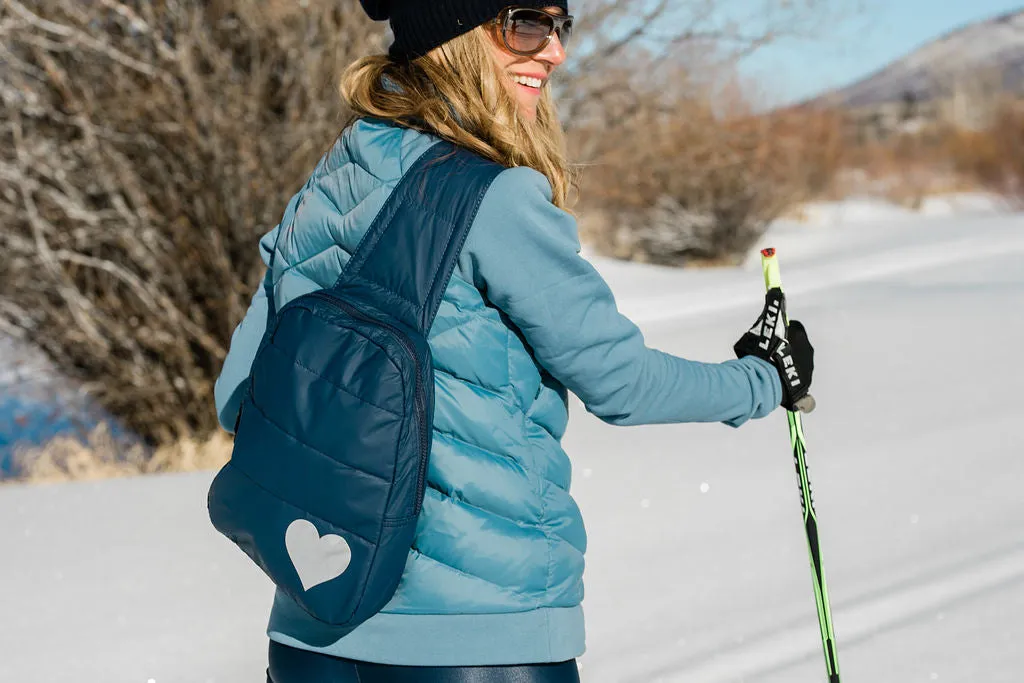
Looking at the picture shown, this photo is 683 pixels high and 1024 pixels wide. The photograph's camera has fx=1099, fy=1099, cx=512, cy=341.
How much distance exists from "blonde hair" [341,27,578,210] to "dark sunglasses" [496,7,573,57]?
0.03 m

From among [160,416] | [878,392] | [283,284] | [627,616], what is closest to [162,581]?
[627,616]

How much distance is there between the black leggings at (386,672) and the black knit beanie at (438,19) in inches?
30.6

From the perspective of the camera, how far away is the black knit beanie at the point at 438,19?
1.39 metres

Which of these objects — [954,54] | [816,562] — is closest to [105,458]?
[816,562]

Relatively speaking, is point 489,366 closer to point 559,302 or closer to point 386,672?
point 559,302

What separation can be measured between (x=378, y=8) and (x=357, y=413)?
2.08 ft

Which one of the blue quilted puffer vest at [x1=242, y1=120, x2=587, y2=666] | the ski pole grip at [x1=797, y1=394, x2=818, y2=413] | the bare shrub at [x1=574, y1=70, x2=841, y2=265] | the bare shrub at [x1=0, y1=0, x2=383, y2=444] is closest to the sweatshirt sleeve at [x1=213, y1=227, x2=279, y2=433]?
the blue quilted puffer vest at [x1=242, y1=120, x2=587, y2=666]

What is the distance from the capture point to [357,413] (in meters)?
1.24

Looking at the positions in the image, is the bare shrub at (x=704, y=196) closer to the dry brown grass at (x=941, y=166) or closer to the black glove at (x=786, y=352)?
the dry brown grass at (x=941, y=166)

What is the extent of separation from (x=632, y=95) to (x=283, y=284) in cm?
671

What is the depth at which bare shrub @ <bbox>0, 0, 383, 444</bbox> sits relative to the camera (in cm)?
581

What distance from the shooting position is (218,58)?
5.84 m

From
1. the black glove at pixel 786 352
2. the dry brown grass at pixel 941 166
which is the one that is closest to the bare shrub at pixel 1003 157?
the dry brown grass at pixel 941 166

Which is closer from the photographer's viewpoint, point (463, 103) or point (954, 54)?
point (463, 103)
